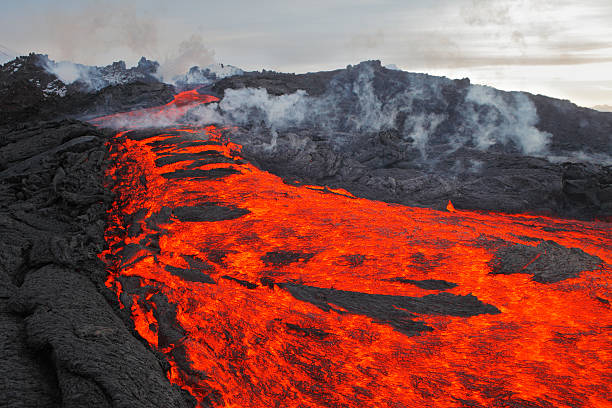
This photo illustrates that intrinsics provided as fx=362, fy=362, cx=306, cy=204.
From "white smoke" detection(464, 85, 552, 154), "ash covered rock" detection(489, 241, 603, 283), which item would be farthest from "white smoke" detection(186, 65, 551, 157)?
"ash covered rock" detection(489, 241, 603, 283)

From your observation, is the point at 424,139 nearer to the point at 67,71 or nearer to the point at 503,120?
the point at 503,120

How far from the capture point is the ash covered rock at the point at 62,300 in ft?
15.6

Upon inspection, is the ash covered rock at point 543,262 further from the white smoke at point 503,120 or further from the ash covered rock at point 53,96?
the ash covered rock at point 53,96

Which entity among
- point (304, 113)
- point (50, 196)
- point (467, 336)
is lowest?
point (467, 336)

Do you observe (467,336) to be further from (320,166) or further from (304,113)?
(304,113)

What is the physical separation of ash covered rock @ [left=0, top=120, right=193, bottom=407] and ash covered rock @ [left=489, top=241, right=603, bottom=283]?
828 cm

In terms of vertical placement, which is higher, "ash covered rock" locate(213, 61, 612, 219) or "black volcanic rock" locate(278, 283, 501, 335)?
"ash covered rock" locate(213, 61, 612, 219)

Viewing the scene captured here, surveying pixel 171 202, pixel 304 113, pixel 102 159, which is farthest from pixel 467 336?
pixel 304 113

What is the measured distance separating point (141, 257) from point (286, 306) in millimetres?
4037

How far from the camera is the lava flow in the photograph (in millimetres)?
6410

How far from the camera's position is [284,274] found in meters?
9.10

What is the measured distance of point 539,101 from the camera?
83.9 feet

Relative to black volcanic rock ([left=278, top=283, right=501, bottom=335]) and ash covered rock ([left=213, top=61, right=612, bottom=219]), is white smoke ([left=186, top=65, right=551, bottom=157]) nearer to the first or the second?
ash covered rock ([left=213, top=61, right=612, bottom=219])

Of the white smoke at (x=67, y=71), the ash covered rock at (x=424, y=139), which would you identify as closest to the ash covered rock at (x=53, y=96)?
the white smoke at (x=67, y=71)
